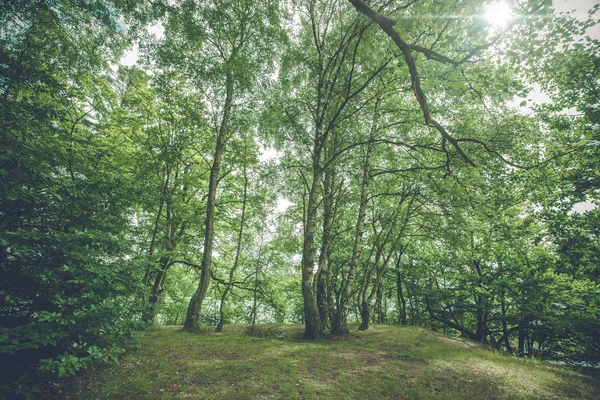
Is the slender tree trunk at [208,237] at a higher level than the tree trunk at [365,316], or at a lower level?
higher

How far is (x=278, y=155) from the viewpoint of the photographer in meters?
11.2

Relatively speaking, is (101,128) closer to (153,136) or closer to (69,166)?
(153,136)

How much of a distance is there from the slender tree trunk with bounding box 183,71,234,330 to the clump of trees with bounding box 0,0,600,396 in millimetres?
77

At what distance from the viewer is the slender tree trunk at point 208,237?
9.56m

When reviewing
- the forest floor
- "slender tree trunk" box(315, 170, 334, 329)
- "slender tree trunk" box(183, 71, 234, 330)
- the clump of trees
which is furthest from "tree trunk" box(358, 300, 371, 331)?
"slender tree trunk" box(183, 71, 234, 330)

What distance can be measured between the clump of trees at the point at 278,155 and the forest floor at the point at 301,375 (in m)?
0.97

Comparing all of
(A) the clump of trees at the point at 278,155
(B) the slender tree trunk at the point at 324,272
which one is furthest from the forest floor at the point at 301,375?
(B) the slender tree trunk at the point at 324,272

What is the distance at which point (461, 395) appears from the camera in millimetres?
4934

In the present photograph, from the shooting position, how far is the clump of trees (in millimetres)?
3760

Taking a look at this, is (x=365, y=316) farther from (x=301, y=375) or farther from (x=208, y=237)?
(x=208, y=237)

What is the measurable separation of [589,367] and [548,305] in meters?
2.45

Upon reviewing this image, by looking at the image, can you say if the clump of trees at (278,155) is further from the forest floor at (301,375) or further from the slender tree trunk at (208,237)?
the forest floor at (301,375)

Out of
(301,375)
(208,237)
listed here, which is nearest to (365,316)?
(301,375)

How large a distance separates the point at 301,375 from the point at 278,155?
8555 millimetres
